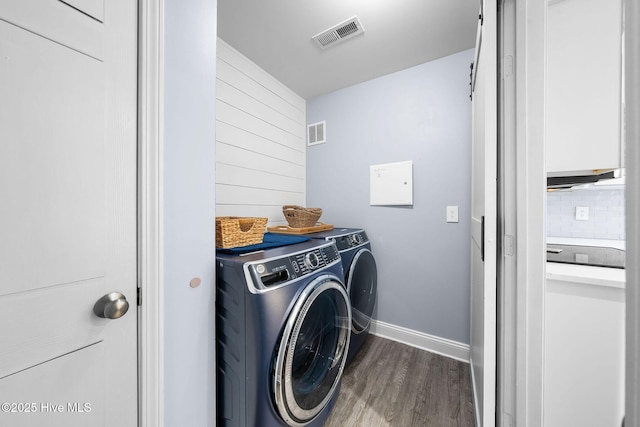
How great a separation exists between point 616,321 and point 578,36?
1.28 m

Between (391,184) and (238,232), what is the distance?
1.48 metres

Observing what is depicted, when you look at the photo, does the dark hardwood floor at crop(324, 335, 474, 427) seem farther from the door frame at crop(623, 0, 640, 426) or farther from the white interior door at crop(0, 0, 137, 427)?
the door frame at crop(623, 0, 640, 426)

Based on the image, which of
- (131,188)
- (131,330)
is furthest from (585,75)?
(131,330)

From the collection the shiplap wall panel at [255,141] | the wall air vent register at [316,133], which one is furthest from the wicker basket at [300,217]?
the wall air vent register at [316,133]

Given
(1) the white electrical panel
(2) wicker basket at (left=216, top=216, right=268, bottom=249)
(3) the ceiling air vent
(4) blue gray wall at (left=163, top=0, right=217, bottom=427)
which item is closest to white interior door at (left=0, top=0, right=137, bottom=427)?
(4) blue gray wall at (left=163, top=0, right=217, bottom=427)

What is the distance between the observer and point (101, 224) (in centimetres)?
70

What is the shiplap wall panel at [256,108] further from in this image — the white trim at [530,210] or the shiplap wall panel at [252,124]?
the white trim at [530,210]

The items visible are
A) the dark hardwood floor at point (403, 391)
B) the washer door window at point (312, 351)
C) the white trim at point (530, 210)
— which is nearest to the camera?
the white trim at point (530, 210)

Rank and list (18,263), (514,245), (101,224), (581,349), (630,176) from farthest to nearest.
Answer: (581,349)
(514,245)
(101,224)
(18,263)
(630,176)

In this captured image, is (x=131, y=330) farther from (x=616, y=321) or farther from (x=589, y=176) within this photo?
(x=589, y=176)

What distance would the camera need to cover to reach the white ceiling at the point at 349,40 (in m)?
1.46

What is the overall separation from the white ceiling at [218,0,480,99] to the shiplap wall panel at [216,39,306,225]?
0.19 m

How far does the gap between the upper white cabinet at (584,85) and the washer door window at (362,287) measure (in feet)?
Answer: 4.13

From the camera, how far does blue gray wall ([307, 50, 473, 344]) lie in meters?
1.89
